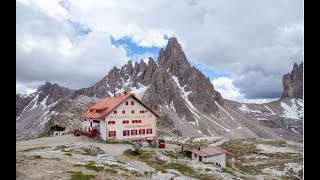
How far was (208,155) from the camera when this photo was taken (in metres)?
38.5

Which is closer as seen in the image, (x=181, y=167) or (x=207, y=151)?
(x=181, y=167)

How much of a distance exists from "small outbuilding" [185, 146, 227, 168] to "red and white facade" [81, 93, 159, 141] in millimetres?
11505

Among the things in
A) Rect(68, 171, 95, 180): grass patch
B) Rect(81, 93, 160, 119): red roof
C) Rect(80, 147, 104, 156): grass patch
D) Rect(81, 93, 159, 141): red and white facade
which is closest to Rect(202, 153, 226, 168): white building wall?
Rect(81, 93, 159, 141): red and white facade

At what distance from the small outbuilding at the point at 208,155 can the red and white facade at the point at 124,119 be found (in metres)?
11.5

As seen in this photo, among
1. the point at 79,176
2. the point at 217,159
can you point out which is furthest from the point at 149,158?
the point at 79,176

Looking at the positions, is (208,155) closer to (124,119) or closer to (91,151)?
(91,151)

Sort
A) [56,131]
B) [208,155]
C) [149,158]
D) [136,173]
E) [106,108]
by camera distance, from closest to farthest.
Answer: [136,173] < [149,158] < [208,155] < [106,108] < [56,131]

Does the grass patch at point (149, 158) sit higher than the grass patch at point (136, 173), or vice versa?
the grass patch at point (136, 173)

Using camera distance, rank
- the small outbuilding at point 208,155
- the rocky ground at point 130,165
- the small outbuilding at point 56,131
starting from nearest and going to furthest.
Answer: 1. the rocky ground at point 130,165
2. the small outbuilding at point 208,155
3. the small outbuilding at point 56,131

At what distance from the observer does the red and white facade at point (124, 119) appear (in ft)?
154

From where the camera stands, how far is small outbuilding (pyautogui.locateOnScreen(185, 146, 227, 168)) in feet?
126

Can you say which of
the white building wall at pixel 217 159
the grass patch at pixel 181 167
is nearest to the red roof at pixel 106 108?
the white building wall at pixel 217 159

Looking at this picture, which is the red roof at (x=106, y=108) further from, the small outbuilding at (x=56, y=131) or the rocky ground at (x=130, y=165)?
the small outbuilding at (x=56, y=131)

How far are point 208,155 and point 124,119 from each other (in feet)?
54.9
